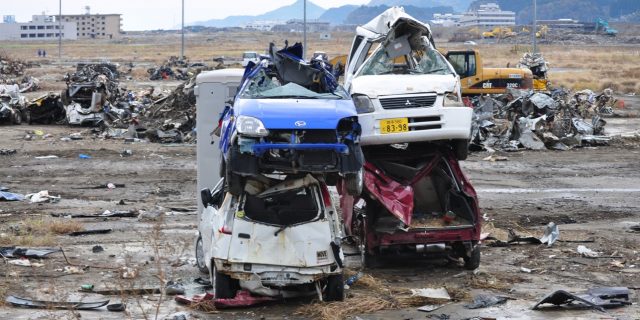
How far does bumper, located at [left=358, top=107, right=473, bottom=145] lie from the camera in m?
12.2

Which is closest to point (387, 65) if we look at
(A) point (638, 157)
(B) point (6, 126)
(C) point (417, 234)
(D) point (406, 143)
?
(D) point (406, 143)

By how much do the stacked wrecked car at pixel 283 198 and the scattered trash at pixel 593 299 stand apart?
2.20 metres

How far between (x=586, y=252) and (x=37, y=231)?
7740mm

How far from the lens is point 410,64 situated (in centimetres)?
1382

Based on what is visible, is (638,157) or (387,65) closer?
(387,65)

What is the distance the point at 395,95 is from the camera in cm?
1242

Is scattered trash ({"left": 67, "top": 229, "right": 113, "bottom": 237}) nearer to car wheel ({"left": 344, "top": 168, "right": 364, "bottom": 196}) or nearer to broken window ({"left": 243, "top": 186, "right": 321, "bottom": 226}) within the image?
broken window ({"left": 243, "top": 186, "right": 321, "bottom": 226})

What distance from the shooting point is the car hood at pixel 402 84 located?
12.6 m

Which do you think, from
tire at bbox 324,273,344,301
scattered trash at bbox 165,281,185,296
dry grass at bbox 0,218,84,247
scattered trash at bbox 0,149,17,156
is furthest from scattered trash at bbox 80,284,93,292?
scattered trash at bbox 0,149,17,156

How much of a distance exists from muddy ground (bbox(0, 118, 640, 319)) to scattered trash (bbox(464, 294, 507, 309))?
0.12 meters

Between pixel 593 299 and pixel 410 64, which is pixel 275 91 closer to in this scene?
pixel 410 64

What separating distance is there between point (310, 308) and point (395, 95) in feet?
11.3

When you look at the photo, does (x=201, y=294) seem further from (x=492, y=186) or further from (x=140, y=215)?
(x=492, y=186)

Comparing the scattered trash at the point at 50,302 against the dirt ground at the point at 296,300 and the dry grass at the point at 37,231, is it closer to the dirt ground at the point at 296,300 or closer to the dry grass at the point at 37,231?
the dirt ground at the point at 296,300
